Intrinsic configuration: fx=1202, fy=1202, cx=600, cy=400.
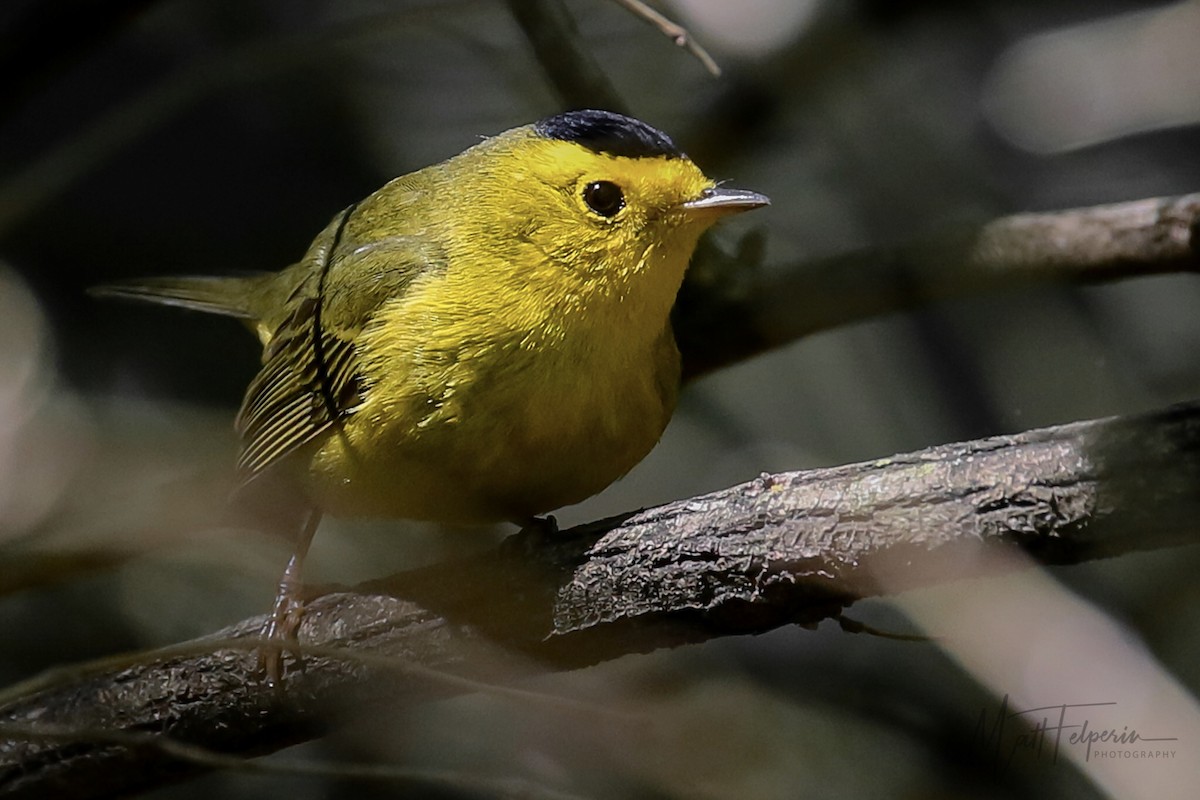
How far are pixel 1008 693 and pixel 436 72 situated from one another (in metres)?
2.80

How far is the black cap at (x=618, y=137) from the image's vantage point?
2.29m

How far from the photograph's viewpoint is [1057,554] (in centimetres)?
163

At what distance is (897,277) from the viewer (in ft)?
10.0

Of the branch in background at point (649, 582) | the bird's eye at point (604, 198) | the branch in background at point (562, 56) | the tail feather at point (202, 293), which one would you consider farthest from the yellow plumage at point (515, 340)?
the tail feather at point (202, 293)

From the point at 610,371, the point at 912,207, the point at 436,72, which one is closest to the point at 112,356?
the point at 436,72

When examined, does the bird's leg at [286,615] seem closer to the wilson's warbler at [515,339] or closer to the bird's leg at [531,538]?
the wilson's warbler at [515,339]

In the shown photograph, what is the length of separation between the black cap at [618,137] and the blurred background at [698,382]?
893 millimetres

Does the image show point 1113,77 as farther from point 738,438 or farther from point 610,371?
point 610,371

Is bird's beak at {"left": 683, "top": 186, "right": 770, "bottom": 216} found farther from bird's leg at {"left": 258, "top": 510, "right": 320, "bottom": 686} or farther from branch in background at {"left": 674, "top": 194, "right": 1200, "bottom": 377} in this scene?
bird's leg at {"left": 258, "top": 510, "right": 320, "bottom": 686}

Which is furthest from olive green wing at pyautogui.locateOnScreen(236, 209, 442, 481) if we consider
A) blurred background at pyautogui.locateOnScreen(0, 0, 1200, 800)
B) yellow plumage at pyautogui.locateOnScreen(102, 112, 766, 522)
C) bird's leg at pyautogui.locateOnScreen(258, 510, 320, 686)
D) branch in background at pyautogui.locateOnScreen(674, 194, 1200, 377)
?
branch in background at pyautogui.locateOnScreen(674, 194, 1200, 377)

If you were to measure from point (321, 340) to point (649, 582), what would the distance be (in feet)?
3.39

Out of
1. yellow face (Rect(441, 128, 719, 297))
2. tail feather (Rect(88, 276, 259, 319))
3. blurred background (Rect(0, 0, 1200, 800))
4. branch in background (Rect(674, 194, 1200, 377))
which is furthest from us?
blurred background (Rect(0, 0, 1200, 800))

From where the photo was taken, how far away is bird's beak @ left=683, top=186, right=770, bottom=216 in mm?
2184

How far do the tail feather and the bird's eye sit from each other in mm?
1241
